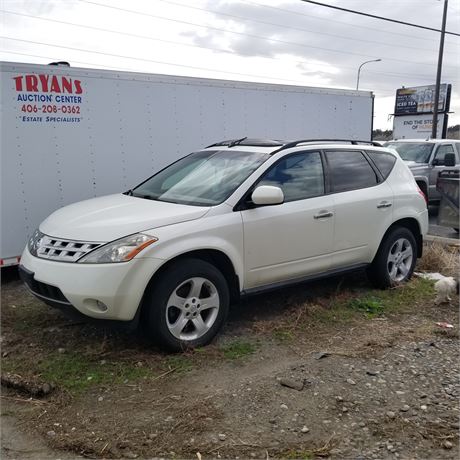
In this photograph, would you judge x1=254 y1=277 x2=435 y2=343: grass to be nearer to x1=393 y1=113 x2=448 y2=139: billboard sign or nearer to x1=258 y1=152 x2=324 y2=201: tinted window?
x1=258 y1=152 x2=324 y2=201: tinted window

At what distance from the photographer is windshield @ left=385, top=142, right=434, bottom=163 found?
11719mm

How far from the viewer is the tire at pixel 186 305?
3992 millimetres

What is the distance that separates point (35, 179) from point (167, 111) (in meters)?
2.10

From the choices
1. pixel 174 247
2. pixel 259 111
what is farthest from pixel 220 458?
pixel 259 111

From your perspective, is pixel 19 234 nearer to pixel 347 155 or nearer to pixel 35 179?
pixel 35 179

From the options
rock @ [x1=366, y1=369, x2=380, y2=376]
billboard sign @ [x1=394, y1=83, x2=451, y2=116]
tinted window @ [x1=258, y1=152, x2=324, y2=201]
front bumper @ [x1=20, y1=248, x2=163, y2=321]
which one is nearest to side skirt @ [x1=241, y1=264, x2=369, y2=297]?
tinted window @ [x1=258, y1=152, x2=324, y2=201]

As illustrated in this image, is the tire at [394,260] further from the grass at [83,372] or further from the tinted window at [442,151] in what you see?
the tinted window at [442,151]

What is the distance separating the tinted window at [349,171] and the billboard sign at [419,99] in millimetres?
28822

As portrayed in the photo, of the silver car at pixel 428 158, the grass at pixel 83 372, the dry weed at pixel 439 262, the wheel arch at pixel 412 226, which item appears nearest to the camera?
the grass at pixel 83 372

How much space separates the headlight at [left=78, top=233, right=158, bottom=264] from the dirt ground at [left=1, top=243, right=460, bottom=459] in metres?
0.83

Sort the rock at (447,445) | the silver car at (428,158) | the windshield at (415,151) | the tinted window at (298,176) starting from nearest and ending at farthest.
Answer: the rock at (447,445), the tinted window at (298,176), the silver car at (428,158), the windshield at (415,151)

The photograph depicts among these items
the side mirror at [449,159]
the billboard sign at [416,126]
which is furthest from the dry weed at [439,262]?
the billboard sign at [416,126]

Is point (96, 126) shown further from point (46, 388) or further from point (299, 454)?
point (299, 454)

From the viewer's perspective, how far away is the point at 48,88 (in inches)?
244
